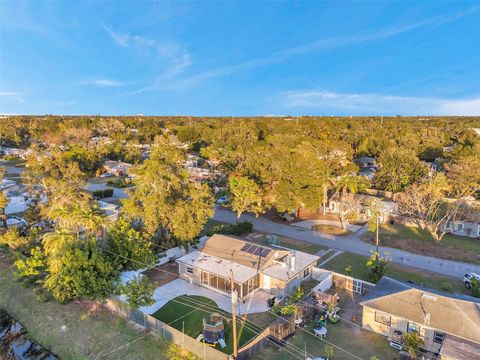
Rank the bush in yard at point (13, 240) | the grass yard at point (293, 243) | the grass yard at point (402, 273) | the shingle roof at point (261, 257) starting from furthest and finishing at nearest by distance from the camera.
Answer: the grass yard at point (293, 243) < the bush in yard at point (13, 240) < the grass yard at point (402, 273) < the shingle roof at point (261, 257)

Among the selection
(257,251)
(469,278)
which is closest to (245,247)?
(257,251)

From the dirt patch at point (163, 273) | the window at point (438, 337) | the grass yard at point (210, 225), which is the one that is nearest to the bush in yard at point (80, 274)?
the dirt patch at point (163, 273)

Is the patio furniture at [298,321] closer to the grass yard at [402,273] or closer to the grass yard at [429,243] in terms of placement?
the grass yard at [402,273]

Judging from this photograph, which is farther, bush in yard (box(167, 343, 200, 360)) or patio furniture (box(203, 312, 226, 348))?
patio furniture (box(203, 312, 226, 348))

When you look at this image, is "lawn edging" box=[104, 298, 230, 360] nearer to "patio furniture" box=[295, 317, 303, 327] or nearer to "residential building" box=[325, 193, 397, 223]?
"patio furniture" box=[295, 317, 303, 327]

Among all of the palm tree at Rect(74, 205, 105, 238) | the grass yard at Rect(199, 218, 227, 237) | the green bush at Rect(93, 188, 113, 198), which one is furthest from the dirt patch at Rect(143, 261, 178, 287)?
the green bush at Rect(93, 188, 113, 198)

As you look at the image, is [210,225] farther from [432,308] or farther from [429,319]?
[429,319]
